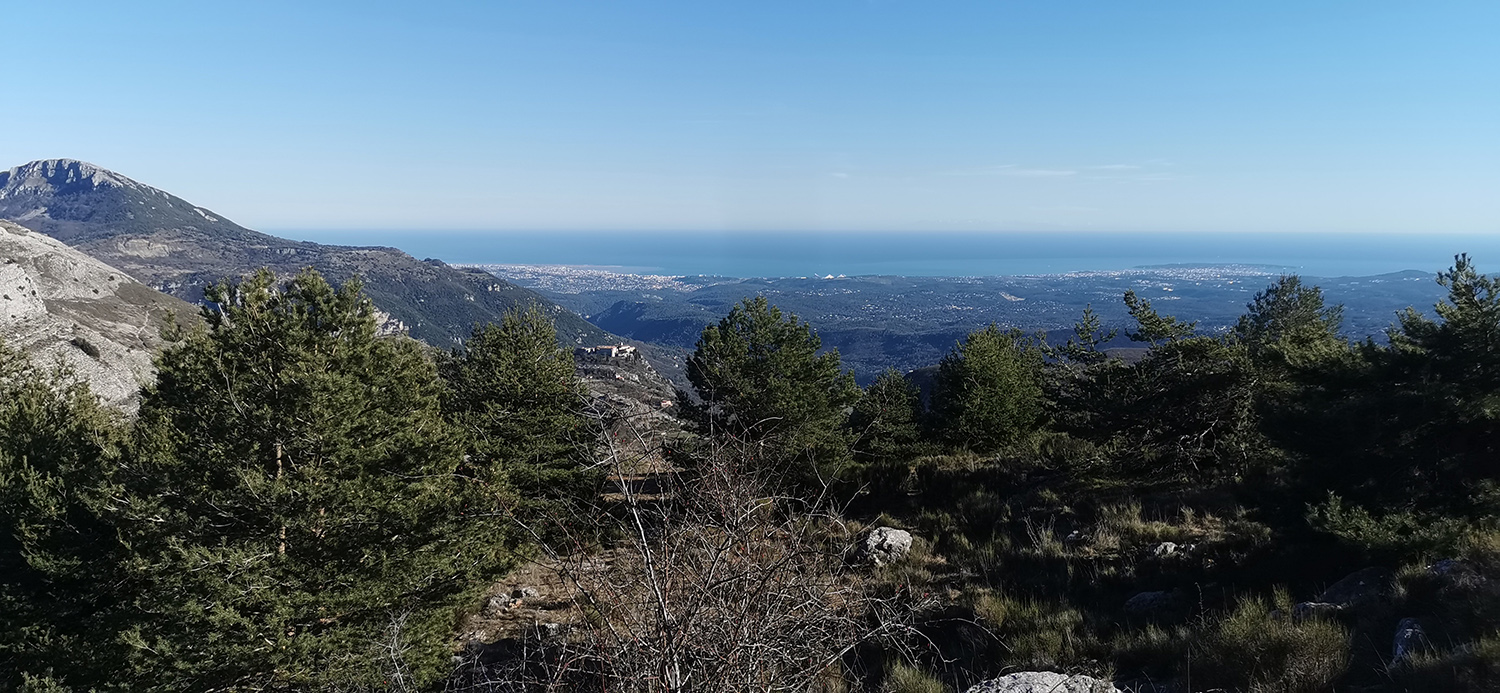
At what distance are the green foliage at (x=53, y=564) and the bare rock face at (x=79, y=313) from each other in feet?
116

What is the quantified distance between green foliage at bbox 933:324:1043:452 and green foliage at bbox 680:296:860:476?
3.62 m

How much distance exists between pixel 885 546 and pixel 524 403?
8421mm

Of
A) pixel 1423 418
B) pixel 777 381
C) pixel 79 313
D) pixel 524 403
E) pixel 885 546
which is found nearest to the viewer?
pixel 1423 418

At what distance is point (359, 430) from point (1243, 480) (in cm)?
1415

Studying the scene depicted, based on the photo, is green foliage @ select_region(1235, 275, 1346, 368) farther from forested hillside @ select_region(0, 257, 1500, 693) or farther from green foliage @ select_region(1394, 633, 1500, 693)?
green foliage @ select_region(1394, 633, 1500, 693)

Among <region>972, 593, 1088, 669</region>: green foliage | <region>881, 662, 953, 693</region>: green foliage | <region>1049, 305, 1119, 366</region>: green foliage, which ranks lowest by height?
<region>972, 593, 1088, 669</region>: green foliage

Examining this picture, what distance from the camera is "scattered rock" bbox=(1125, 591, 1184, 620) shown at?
22.2 feet

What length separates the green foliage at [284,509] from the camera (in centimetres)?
752

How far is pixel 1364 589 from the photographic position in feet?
19.1

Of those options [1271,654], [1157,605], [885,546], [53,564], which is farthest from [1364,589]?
[53,564]

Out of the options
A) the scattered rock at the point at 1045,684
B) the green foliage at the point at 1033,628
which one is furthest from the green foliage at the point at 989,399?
the scattered rock at the point at 1045,684

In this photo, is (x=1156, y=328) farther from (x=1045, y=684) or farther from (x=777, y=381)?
(x=1045, y=684)

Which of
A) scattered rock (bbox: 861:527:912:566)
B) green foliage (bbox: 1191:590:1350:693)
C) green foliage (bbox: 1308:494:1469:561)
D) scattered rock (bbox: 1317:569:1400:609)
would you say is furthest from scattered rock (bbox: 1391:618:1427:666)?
scattered rock (bbox: 861:527:912:566)

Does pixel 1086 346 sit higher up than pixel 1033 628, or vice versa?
pixel 1086 346
